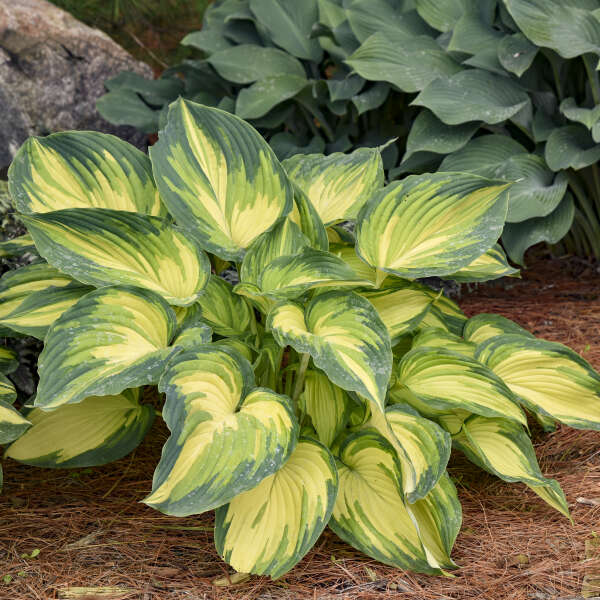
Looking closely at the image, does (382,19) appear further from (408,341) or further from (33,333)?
(33,333)

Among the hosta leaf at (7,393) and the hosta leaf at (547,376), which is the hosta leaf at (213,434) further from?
the hosta leaf at (547,376)

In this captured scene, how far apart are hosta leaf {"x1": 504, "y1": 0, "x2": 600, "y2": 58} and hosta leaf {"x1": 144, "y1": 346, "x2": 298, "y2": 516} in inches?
74.1

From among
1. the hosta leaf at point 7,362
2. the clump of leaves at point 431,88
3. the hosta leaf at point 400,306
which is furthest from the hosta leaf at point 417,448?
the clump of leaves at point 431,88

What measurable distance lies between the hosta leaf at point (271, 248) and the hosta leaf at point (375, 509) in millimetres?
463

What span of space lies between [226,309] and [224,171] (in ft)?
1.17

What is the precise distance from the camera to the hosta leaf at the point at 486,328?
2.12m

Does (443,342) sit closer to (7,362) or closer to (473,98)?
(7,362)

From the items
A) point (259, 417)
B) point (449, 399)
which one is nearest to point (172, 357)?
point (259, 417)

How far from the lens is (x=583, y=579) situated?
155cm

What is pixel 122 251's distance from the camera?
1780mm

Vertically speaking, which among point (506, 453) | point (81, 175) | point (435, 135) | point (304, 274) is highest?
point (81, 175)

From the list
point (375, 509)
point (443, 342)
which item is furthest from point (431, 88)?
point (375, 509)

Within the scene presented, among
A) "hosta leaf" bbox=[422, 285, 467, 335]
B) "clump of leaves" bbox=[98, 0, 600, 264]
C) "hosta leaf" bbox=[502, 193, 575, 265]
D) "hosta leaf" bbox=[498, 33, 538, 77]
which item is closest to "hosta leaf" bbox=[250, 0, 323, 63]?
"clump of leaves" bbox=[98, 0, 600, 264]

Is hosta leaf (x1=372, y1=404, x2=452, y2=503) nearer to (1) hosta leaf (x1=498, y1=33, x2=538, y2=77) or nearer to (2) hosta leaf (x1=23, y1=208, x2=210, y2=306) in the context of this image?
(2) hosta leaf (x1=23, y1=208, x2=210, y2=306)
